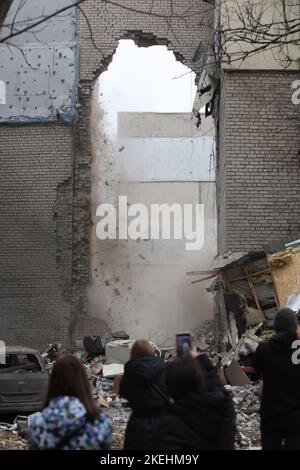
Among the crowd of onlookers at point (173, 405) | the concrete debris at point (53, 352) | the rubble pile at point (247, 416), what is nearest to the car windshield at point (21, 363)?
the rubble pile at point (247, 416)

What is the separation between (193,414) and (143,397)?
2.68 feet

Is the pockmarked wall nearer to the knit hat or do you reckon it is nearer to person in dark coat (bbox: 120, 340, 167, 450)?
person in dark coat (bbox: 120, 340, 167, 450)

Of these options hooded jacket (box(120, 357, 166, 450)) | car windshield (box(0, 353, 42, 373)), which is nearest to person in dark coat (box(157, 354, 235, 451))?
hooded jacket (box(120, 357, 166, 450))

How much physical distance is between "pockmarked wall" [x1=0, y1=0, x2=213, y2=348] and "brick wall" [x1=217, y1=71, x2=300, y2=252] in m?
4.52

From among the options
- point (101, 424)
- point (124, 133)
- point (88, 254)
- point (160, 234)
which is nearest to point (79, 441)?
point (101, 424)

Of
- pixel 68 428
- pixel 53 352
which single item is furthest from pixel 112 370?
pixel 68 428

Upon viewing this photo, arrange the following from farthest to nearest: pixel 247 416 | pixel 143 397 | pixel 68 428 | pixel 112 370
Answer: pixel 112 370
pixel 247 416
pixel 143 397
pixel 68 428

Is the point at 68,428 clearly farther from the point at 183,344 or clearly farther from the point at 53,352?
the point at 53,352

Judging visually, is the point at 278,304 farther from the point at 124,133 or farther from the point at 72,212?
the point at 124,133

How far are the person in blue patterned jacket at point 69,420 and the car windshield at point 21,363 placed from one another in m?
6.58

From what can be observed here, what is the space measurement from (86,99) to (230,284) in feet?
26.1

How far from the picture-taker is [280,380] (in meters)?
3.96

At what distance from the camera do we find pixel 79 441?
2850 millimetres
